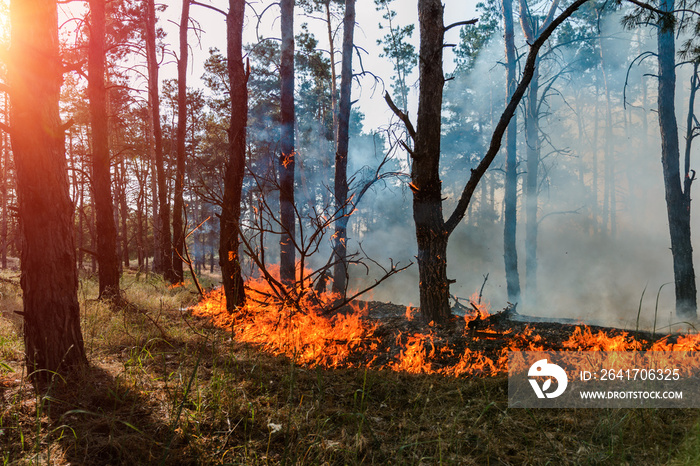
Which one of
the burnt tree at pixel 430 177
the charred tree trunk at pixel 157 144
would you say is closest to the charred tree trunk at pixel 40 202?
the burnt tree at pixel 430 177

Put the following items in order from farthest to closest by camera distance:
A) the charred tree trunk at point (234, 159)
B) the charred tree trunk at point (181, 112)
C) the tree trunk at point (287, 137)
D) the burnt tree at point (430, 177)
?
the charred tree trunk at point (181, 112) < the tree trunk at point (287, 137) < the charred tree trunk at point (234, 159) < the burnt tree at point (430, 177)

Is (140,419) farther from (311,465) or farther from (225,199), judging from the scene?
(225,199)

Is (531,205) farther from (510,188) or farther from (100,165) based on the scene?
(100,165)

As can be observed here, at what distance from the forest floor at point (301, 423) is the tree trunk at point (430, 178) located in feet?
5.10

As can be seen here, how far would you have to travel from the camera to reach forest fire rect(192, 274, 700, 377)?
4102mm

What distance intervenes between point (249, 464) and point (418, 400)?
1584 mm

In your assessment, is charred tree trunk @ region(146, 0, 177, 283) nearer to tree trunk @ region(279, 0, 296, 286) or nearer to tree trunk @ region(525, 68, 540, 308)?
tree trunk @ region(279, 0, 296, 286)

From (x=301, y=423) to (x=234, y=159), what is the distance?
530 centimetres

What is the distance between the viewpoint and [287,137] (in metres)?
8.34

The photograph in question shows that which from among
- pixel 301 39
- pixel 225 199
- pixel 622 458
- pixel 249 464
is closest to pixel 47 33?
pixel 225 199

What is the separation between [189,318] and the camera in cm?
648

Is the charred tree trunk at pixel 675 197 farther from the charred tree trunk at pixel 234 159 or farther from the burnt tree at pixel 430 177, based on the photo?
the charred tree trunk at pixel 234 159

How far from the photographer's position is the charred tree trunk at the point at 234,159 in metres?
6.70

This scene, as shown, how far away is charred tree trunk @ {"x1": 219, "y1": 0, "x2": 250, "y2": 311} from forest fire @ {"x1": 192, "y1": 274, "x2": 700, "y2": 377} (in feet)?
4.71
